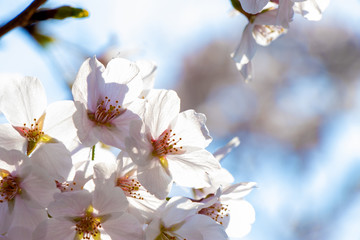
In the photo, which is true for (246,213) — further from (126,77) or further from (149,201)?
(126,77)

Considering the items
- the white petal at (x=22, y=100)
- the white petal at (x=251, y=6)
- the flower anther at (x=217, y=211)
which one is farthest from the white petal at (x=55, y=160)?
the white petal at (x=251, y=6)

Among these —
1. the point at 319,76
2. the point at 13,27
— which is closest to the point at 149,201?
the point at 13,27

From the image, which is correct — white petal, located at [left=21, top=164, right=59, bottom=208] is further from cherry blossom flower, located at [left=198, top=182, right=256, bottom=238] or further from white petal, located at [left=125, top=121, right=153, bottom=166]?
cherry blossom flower, located at [left=198, top=182, right=256, bottom=238]

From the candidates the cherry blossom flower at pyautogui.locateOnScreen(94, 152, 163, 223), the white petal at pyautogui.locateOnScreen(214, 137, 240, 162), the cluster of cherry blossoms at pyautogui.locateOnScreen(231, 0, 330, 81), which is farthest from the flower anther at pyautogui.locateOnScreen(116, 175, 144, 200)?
the cluster of cherry blossoms at pyautogui.locateOnScreen(231, 0, 330, 81)

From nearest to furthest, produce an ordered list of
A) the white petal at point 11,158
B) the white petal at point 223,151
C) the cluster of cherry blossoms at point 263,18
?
the white petal at point 11,158
the cluster of cherry blossoms at point 263,18
the white petal at point 223,151

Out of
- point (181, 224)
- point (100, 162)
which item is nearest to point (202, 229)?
point (181, 224)

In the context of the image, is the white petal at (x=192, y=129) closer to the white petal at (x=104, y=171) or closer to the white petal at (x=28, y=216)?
the white petal at (x=104, y=171)
